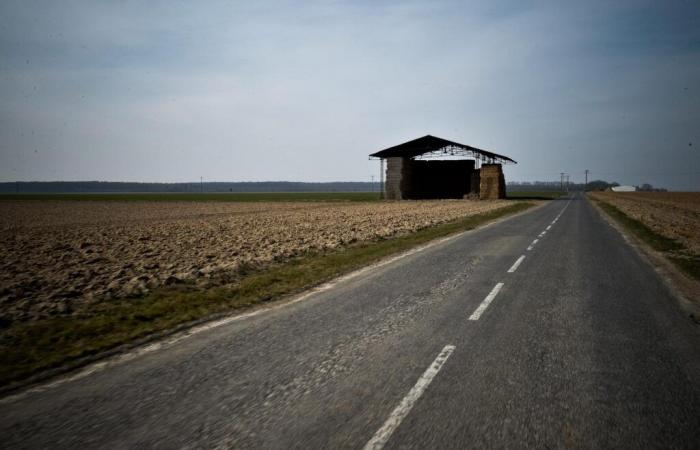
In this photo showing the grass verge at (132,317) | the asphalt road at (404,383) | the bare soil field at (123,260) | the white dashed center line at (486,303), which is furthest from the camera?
the bare soil field at (123,260)

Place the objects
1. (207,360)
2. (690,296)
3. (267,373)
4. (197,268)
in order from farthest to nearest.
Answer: (197,268) → (690,296) → (207,360) → (267,373)

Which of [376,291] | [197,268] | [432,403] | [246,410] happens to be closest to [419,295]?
[376,291]

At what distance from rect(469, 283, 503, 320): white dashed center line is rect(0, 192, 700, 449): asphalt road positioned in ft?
0.19

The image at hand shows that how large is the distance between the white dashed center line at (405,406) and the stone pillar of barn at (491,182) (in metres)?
48.3

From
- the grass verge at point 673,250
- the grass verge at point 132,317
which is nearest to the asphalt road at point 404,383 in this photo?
the grass verge at point 132,317

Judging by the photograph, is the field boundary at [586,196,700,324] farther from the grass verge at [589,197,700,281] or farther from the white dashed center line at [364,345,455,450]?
the white dashed center line at [364,345,455,450]

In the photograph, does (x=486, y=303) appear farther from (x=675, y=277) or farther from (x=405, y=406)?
(x=675, y=277)

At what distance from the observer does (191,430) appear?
3236 millimetres

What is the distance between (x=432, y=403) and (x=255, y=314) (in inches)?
149

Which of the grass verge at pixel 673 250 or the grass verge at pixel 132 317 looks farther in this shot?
the grass verge at pixel 673 250

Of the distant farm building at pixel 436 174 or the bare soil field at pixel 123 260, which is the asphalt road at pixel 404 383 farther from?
the distant farm building at pixel 436 174

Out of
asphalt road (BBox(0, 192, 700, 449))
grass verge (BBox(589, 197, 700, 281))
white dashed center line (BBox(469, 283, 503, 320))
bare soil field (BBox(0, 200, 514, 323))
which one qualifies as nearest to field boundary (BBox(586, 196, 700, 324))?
grass verge (BBox(589, 197, 700, 281))

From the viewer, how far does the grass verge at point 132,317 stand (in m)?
4.89

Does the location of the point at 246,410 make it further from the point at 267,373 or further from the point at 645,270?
the point at 645,270
